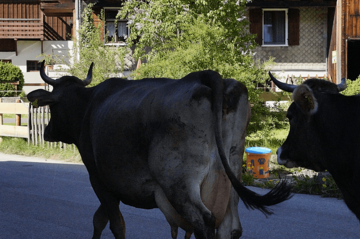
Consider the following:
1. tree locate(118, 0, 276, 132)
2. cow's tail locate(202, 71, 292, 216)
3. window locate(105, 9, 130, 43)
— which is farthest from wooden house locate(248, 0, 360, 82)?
cow's tail locate(202, 71, 292, 216)

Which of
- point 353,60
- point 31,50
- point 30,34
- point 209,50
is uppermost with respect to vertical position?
point 30,34

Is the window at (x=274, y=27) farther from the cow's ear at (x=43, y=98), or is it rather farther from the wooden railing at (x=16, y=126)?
the cow's ear at (x=43, y=98)

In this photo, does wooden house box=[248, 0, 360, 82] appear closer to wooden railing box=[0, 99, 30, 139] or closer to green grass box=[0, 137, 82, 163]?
wooden railing box=[0, 99, 30, 139]

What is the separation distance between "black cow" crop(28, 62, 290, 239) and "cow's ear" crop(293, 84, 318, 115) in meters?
0.42

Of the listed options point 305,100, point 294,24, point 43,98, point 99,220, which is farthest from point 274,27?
point 305,100

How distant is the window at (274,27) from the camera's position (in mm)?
26484

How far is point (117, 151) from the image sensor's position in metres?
4.39

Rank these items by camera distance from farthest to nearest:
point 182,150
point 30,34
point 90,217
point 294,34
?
point 30,34
point 294,34
point 90,217
point 182,150

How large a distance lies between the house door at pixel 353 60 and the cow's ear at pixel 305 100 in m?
20.3

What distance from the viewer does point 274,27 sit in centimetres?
2658

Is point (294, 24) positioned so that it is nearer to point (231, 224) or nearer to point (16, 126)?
point (16, 126)

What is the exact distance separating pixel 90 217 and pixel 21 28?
33266mm

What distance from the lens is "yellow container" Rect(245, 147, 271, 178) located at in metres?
9.87

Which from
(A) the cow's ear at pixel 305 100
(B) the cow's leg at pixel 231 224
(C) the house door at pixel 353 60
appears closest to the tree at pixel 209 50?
(A) the cow's ear at pixel 305 100
